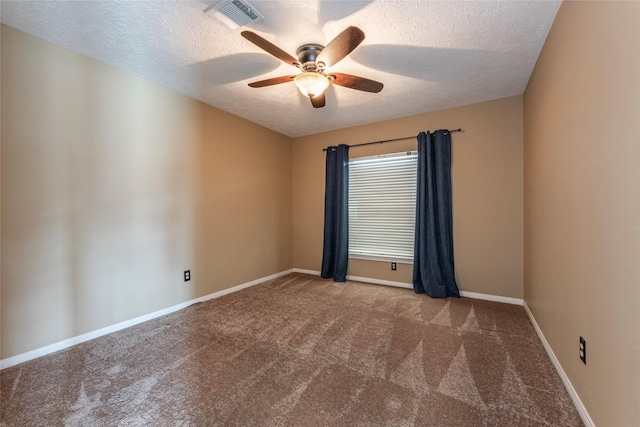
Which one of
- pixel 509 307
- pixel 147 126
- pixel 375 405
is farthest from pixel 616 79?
pixel 147 126

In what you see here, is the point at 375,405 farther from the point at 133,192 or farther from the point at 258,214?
the point at 258,214

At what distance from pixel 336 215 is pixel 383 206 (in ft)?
2.58

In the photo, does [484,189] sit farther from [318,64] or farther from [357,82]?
[318,64]

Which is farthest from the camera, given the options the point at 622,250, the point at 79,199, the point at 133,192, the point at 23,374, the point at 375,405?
the point at 133,192

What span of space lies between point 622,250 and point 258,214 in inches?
150

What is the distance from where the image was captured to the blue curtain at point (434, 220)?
3.42 meters

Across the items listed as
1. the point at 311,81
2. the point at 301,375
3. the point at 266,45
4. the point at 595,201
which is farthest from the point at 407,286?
the point at 266,45

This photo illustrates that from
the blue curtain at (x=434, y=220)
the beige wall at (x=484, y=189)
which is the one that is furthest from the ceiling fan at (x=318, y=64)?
the beige wall at (x=484, y=189)

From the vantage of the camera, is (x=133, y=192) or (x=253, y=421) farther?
(x=133, y=192)

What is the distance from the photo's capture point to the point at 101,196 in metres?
2.41

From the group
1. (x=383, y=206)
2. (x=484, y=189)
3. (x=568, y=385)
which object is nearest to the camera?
(x=568, y=385)

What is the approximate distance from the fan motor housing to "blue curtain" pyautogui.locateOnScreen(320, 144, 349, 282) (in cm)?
210

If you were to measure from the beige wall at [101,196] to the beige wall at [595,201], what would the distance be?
3.49m

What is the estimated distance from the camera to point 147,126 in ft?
9.04
